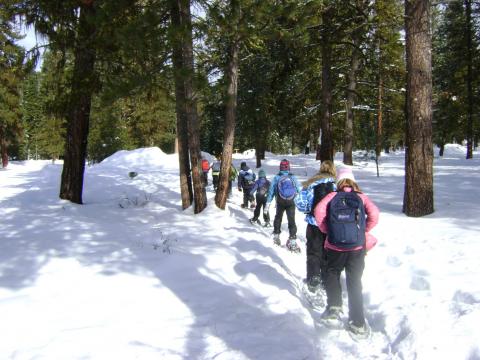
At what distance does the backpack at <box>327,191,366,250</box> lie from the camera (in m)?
4.20

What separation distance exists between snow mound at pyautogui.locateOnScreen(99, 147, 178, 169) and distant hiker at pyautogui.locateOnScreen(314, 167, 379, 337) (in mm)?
24321

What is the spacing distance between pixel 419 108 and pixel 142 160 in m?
23.9

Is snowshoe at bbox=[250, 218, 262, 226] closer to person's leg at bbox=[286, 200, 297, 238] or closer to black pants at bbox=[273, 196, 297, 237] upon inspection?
black pants at bbox=[273, 196, 297, 237]

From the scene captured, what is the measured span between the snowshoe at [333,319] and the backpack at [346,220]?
31.0 inches

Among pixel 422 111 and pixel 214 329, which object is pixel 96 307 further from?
pixel 422 111

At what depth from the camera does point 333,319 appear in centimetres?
450

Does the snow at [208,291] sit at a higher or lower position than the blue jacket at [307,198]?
lower

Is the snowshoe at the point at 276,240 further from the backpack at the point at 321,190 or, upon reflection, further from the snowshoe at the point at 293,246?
the backpack at the point at 321,190

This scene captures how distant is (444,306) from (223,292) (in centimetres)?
257

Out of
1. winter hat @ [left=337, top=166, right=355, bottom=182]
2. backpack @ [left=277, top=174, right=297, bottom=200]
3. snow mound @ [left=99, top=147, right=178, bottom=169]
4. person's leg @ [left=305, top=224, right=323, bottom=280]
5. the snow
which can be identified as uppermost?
snow mound @ [left=99, top=147, right=178, bottom=169]

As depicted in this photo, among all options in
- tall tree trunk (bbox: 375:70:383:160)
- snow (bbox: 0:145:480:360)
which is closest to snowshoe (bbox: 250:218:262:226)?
snow (bbox: 0:145:480:360)

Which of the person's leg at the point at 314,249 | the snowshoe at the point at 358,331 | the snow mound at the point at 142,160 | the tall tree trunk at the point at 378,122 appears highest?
the tall tree trunk at the point at 378,122

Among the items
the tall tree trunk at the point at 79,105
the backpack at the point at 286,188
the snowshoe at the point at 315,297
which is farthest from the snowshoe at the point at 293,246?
the tall tree trunk at the point at 79,105

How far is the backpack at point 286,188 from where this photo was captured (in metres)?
7.91
